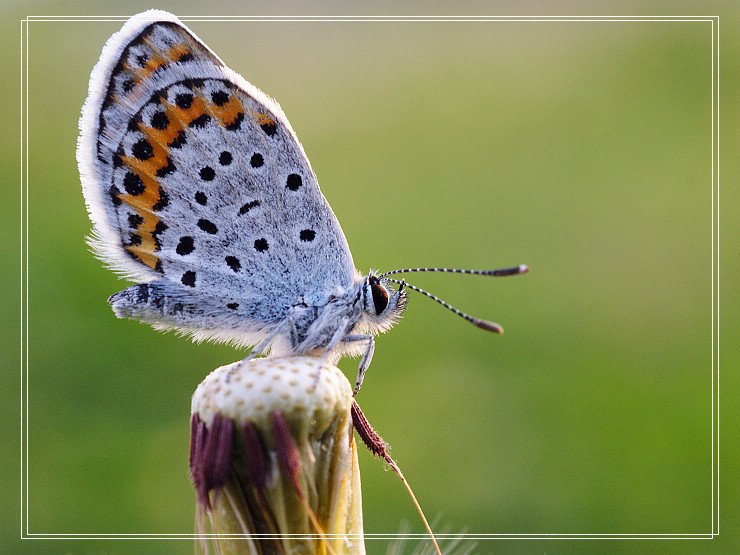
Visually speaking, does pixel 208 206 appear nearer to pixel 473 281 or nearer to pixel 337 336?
pixel 337 336

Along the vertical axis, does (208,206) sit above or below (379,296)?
above

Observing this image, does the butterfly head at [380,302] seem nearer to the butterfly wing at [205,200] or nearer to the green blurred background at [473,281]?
the butterfly wing at [205,200]

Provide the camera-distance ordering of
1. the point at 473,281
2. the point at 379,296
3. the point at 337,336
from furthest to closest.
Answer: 1. the point at 473,281
2. the point at 379,296
3. the point at 337,336

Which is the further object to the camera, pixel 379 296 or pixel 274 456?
pixel 379 296

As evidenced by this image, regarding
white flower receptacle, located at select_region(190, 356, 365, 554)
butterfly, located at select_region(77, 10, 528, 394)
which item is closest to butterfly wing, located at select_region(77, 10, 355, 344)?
butterfly, located at select_region(77, 10, 528, 394)

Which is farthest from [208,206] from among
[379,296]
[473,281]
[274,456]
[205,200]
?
[473,281]

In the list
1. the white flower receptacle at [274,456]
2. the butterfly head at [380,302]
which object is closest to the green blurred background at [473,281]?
the butterfly head at [380,302]
